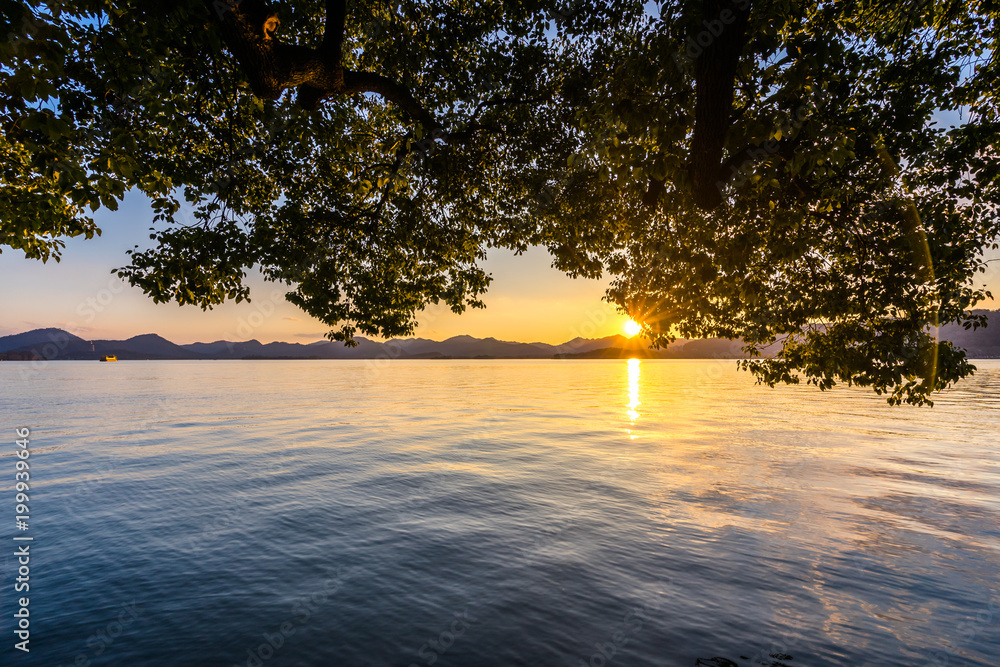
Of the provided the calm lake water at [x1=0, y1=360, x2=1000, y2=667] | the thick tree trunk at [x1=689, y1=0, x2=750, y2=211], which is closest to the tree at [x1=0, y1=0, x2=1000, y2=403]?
the thick tree trunk at [x1=689, y1=0, x2=750, y2=211]

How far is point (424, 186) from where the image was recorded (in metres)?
14.4

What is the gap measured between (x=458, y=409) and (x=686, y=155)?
2866 cm

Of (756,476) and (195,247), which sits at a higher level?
(195,247)

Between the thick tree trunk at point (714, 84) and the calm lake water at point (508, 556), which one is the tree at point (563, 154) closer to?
the thick tree trunk at point (714, 84)

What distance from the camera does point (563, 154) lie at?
13.2 m

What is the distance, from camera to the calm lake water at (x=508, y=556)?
5.74m

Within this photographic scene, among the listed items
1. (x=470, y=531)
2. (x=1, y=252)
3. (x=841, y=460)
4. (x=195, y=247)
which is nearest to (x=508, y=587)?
(x=470, y=531)

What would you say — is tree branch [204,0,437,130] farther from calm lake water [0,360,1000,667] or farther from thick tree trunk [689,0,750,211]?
calm lake water [0,360,1000,667]

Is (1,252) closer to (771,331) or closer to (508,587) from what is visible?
(508,587)

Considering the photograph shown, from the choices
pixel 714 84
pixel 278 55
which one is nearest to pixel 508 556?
pixel 714 84

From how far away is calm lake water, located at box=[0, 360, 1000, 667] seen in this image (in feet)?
18.8

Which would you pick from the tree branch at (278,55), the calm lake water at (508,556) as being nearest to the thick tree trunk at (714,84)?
the tree branch at (278,55)

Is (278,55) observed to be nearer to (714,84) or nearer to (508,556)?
(714,84)

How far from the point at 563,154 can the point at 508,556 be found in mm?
10705
